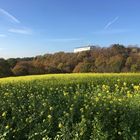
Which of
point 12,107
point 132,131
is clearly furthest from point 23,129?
point 132,131

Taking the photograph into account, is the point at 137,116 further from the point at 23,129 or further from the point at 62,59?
the point at 62,59

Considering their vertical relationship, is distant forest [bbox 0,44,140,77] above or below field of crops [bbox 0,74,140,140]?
below

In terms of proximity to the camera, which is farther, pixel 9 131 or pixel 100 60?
pixel 100 60

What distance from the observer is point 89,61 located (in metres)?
33.4

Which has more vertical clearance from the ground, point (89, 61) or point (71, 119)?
point (71, 119)

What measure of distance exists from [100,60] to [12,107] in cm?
2653

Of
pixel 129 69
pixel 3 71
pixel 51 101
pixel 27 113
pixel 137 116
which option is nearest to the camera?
pixel 137 116

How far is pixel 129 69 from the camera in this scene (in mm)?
32469

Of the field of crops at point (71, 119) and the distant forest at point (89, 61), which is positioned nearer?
the field of crops at point (71, 119)

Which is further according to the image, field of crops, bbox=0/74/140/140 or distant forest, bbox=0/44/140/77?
distant forest, bbox=0/44/140/77

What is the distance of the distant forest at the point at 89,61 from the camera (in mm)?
29719

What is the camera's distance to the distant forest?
97.5ft

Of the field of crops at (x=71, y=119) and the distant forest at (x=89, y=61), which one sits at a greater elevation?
the field of crops at (x=71, y=119)

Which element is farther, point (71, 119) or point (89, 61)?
point (89, 61)
